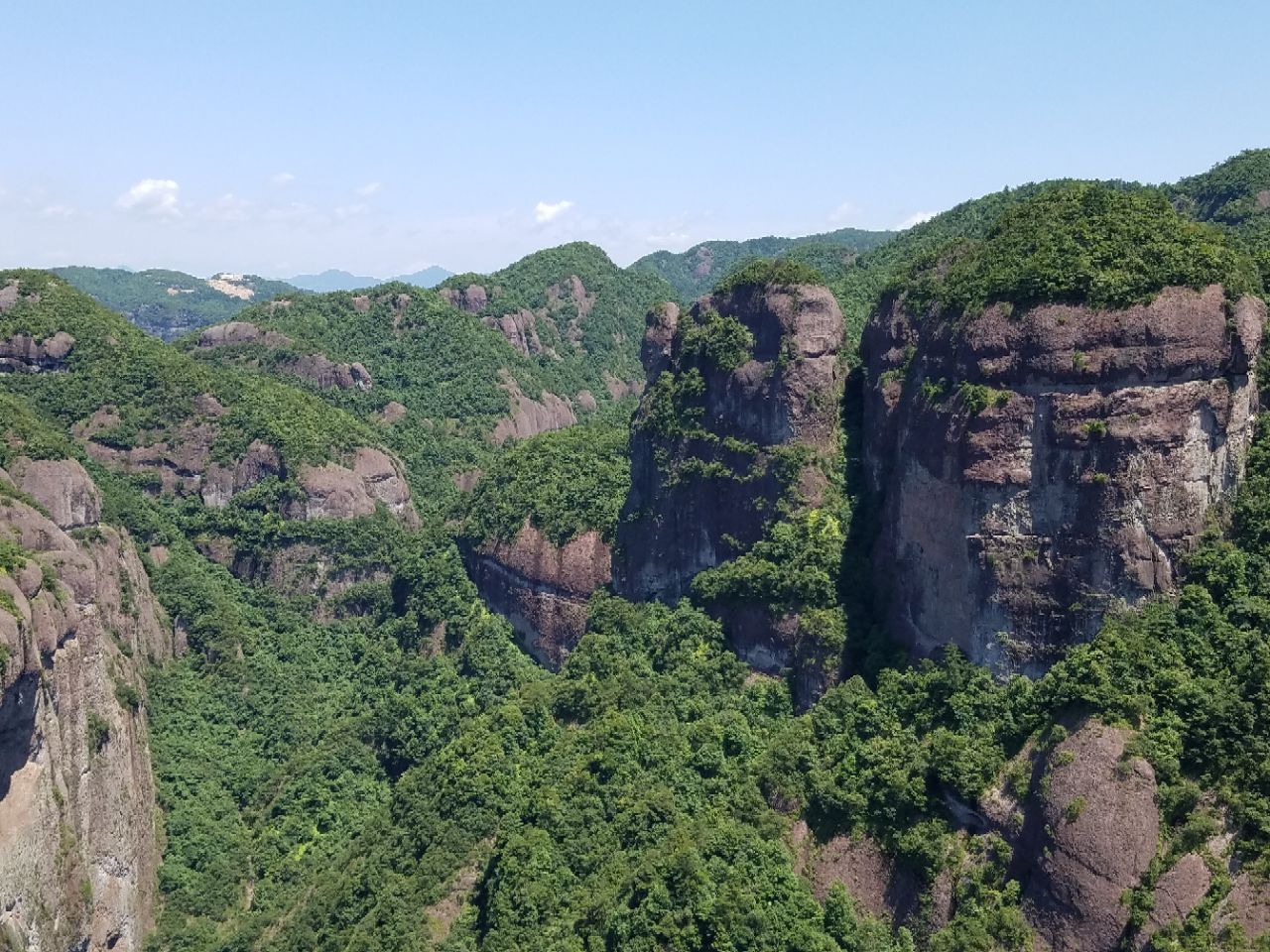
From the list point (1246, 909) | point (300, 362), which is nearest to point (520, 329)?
point (300, 362)

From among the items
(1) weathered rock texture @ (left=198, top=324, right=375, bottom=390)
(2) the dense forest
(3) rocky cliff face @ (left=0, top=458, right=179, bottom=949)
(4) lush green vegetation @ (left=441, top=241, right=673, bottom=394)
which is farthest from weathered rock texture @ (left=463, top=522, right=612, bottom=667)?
(4) lush green vegetation @ (left=441, top=241, right=673, bottom=394)

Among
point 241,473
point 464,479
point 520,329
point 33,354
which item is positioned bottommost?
point 464,479

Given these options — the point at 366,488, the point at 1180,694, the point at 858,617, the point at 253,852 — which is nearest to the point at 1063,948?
the point at 1180,694

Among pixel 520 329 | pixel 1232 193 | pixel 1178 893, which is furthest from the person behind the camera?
pixel 520 329

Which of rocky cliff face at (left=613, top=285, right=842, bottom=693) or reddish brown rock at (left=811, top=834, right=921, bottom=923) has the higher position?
rocky cliff face at (left=613, top=285, right=842, bottom=693)

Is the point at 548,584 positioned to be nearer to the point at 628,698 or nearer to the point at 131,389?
the point at 628,698

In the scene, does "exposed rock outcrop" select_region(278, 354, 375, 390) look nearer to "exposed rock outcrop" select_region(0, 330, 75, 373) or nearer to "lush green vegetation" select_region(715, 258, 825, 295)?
"exposed rock outcrop" select_region(0, 330, 75, 373)

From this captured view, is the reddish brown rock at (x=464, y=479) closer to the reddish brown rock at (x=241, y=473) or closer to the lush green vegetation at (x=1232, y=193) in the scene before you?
the reddish brown rock at (x=241, y=473)
